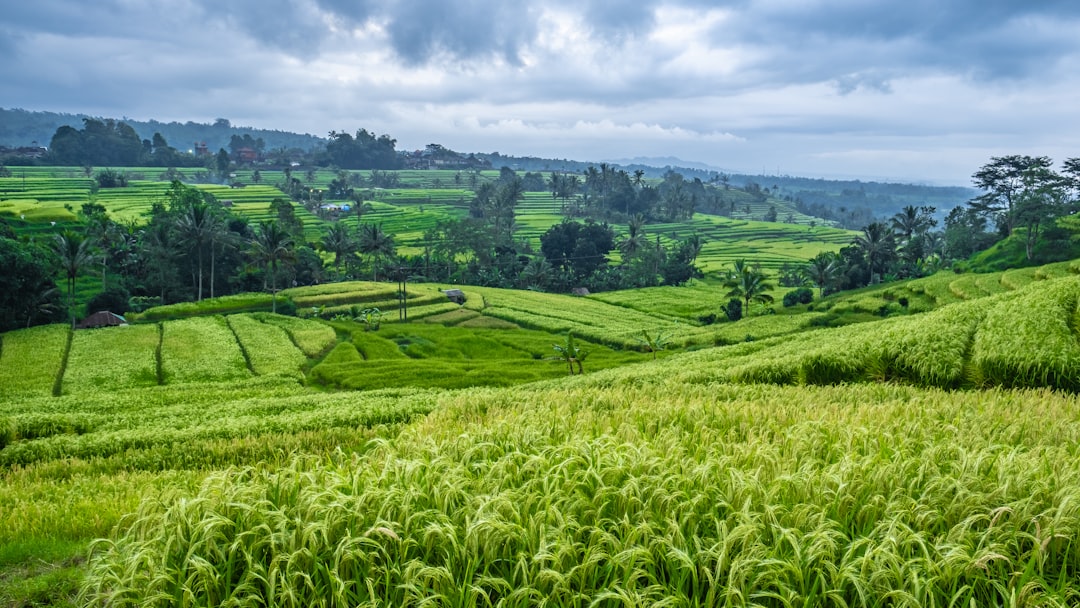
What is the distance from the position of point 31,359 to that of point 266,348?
36.6 ft

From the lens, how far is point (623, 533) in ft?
16.1

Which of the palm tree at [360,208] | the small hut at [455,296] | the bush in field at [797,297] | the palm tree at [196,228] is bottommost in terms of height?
the small hut at [455,296]

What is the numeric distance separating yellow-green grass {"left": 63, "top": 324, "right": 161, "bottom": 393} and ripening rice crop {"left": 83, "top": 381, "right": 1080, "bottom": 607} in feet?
102

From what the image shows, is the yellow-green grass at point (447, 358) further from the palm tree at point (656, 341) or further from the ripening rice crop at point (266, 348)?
the ripening rice crop at point (266, 348)

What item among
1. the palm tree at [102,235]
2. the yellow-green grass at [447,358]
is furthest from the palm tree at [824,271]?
the palm tree at [102,235]

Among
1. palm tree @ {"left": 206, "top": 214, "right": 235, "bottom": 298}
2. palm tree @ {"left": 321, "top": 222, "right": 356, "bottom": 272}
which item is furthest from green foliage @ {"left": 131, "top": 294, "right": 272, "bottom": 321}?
palm tree @ {"left": 321, "top": 222, "right": 356, "bottom": 272}

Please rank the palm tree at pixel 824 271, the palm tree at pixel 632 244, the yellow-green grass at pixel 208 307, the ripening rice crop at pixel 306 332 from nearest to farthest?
the ripening rice crop at pixel 306 332 → the yellow-green grass at pixel 208 307 → the palm tree at pixel 824 271 → the palm tree at pixel 632 244

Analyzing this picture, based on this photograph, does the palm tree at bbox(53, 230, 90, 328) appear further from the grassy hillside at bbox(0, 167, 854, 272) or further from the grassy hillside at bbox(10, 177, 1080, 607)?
the grassy hillside at bbox(10, 177, 1080, 607)

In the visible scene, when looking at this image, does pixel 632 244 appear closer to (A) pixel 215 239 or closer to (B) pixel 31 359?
(A) pixel 215 239

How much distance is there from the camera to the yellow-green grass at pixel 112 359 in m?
32.2

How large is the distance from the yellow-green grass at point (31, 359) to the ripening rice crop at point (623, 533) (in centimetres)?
3094

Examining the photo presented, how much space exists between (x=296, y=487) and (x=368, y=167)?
6849 inches

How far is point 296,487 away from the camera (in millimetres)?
5500

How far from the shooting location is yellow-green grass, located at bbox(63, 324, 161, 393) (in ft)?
106
